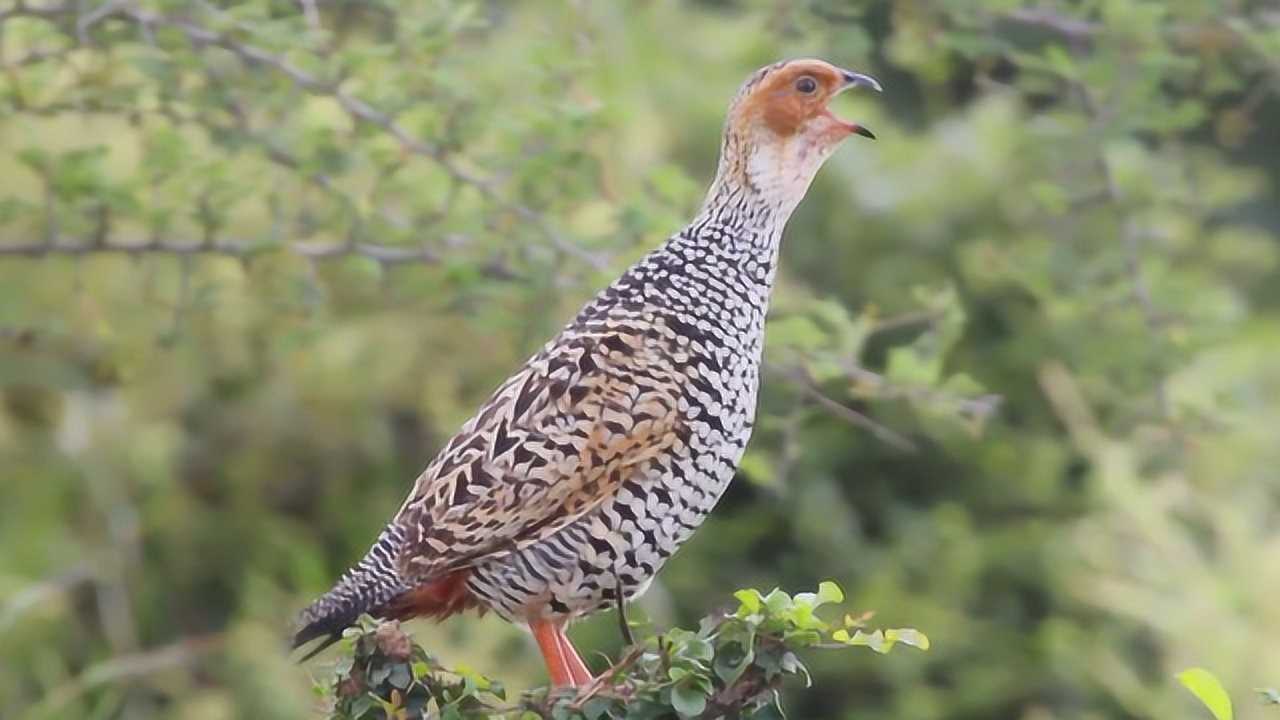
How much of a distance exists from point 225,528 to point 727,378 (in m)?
5.40

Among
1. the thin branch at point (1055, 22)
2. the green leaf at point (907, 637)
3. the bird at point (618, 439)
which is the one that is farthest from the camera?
the thin branch at point (1055, 22)

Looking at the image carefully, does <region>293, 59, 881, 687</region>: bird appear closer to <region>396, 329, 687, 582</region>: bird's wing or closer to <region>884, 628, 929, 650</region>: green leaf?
<region>396, 329, 687, 582</region>: bird's wing

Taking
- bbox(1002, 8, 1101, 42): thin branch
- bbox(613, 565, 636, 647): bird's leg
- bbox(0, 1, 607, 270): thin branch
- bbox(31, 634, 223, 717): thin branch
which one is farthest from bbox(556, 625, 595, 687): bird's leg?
bbox(31, 634, 223, 717): thin branch

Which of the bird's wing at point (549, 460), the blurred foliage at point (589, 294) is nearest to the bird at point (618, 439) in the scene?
the bird's wing at point (549, 460)

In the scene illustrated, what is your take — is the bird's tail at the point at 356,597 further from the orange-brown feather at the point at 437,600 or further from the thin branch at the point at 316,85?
the thin branch at the point at 316,85

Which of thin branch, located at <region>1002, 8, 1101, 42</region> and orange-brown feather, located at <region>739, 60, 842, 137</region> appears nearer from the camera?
orange-brown feather, located at <region>739, 60, 842, 137</region>

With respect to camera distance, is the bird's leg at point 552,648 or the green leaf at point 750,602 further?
the bird's leg at point 552,648

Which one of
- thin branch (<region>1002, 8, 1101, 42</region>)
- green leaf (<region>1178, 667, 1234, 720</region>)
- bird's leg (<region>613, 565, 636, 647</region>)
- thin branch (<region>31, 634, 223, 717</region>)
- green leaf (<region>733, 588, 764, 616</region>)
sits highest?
thin branch (<region>1002, 8, 1101, 42</region>)

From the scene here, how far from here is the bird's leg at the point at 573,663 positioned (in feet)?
12.1

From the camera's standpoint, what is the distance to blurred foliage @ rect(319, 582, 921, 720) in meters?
3.10

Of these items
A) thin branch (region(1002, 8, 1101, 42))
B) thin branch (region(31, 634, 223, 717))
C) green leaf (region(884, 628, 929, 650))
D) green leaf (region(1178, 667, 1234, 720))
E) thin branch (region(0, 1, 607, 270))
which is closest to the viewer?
green leaf (region(884, 628, 929, 650))

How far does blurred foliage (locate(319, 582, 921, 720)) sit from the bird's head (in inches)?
36.1

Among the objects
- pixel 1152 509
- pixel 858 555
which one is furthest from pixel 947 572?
A: pixel 1152 509

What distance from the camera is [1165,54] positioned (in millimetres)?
5840
